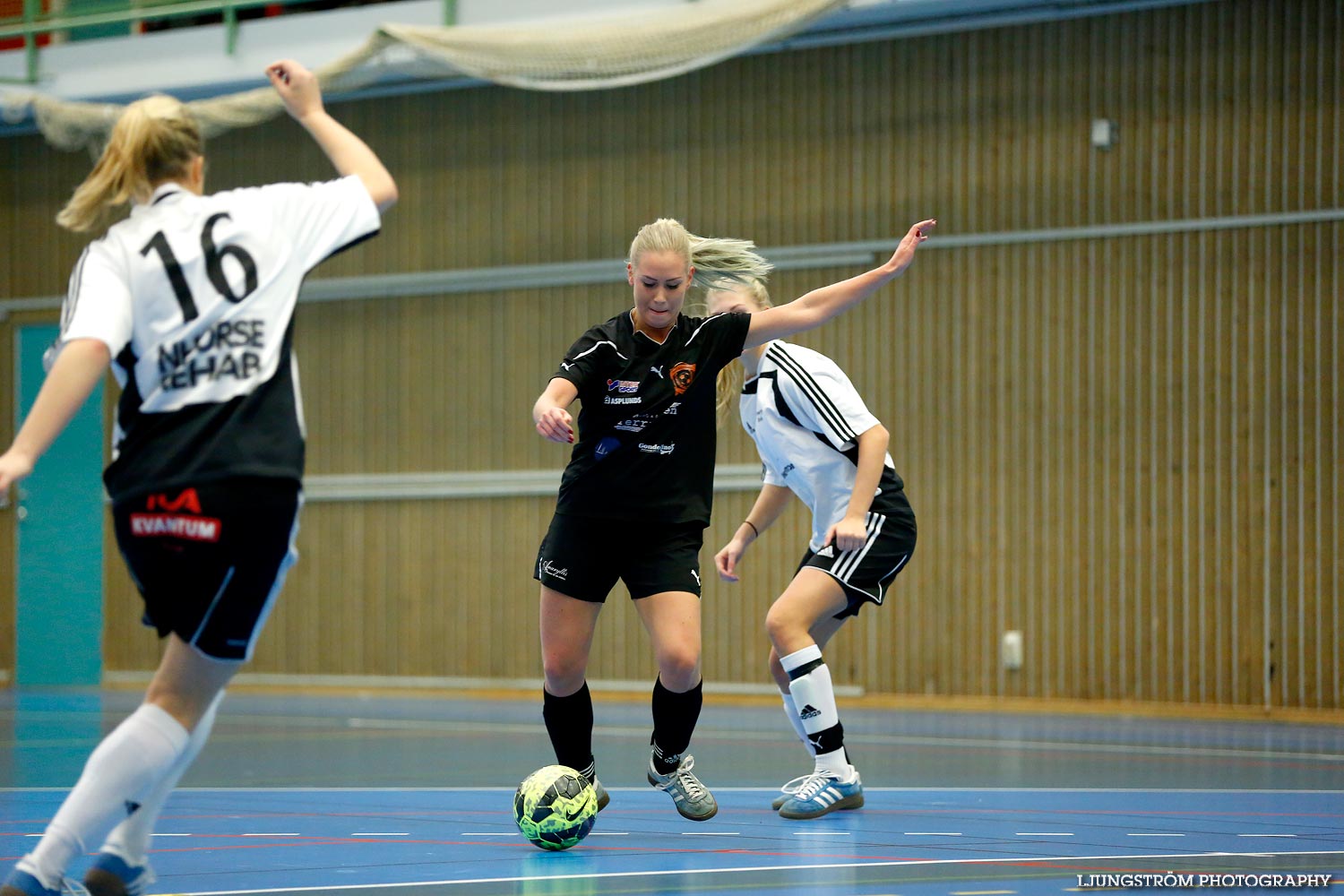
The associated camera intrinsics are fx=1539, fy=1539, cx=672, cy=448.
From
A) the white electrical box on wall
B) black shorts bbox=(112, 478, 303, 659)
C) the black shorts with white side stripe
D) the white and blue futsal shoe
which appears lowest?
the white electrical box on wall

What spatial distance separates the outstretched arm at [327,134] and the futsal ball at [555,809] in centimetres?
172

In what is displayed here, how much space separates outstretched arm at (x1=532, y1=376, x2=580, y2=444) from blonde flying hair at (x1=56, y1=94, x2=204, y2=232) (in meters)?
0.99

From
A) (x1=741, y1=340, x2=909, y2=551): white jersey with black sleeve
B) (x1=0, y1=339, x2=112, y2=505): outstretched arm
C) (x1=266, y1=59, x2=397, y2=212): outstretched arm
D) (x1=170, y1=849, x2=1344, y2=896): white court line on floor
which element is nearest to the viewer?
(x1=0, y1=339, x2=112, y2=505): outstretched arm

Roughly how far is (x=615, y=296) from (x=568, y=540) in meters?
7.94

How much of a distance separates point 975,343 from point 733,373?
5.85 m

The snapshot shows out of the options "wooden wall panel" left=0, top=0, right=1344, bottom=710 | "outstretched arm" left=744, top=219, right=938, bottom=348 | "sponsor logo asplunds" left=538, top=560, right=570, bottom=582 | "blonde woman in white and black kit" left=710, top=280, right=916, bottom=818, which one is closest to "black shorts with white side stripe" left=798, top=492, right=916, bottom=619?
"blonde woman in white and black kit" left=710, top=280, right=916, bottom=818

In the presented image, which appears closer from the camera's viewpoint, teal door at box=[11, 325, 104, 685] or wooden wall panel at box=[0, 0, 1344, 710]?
wooden wall panel at box=[0, 0, 1344, 710]

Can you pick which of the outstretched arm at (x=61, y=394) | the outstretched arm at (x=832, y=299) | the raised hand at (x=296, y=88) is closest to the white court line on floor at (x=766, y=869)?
the outstretched arm at (x=61, y=394)

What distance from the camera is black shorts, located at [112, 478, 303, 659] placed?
2834 mm

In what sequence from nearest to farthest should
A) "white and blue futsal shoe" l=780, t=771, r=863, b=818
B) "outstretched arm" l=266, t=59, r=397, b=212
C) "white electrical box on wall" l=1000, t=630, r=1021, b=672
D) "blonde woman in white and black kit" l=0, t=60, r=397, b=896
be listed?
"blonde woman in white and black kit" l=0, t=60, r=397, b=896 → "outstretched arm" l=266, t=59, r=397, b=212 → "white and blue futsal shoe" l=780, t=771, r=863, b=818 → "white electrical box on wall" l=1000, t=630, r=1021, b=672

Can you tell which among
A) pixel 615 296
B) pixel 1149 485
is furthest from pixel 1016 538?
pixel 615 296

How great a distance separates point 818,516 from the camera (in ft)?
17.6

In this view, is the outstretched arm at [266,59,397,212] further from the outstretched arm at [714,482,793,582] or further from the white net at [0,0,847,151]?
the white net at [0,0,847,151]

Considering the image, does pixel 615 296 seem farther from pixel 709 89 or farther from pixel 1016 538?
pixel 1016 538
